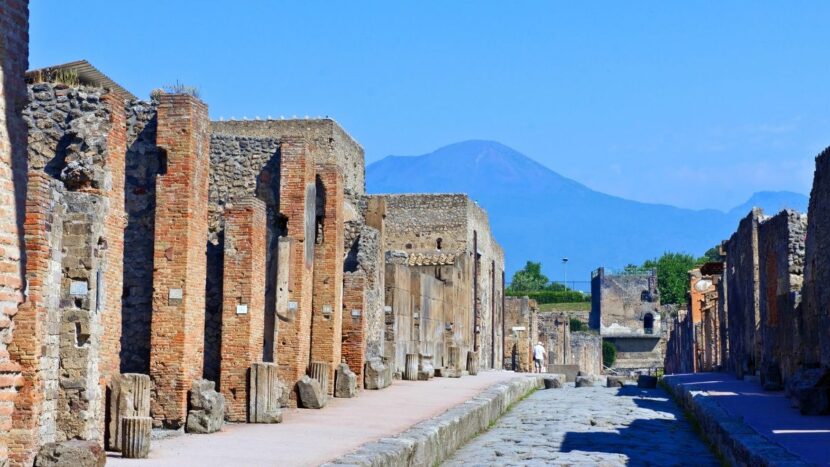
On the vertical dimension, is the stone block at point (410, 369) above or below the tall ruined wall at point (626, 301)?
below

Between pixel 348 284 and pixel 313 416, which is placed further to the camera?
pixel 348 284

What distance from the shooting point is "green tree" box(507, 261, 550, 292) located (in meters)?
125

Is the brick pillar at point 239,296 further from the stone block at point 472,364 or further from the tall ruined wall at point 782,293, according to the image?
the stone block at point 472,364

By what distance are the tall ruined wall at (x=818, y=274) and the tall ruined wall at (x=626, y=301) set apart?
65.3 metres

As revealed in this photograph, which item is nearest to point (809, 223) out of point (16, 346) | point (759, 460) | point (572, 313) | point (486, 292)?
point (759, 460)

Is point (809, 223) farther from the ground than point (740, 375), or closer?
farther from the ground

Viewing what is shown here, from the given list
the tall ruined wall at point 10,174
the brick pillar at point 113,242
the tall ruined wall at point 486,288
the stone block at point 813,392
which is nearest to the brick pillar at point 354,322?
the stone block at point 813,392

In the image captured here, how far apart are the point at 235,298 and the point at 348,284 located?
5.96 meters

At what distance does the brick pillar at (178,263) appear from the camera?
1390cm

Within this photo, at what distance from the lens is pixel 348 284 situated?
2144 centimetres

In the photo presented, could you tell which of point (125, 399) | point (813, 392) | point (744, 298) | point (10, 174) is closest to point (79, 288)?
point (125, 399)

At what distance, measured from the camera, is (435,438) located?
1289 cm

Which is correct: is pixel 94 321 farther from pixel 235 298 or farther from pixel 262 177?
pixel 262 177

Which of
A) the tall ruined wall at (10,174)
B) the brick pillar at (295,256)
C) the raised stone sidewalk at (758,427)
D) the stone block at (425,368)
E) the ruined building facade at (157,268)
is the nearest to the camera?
the tall ruined wall at (10,174)
